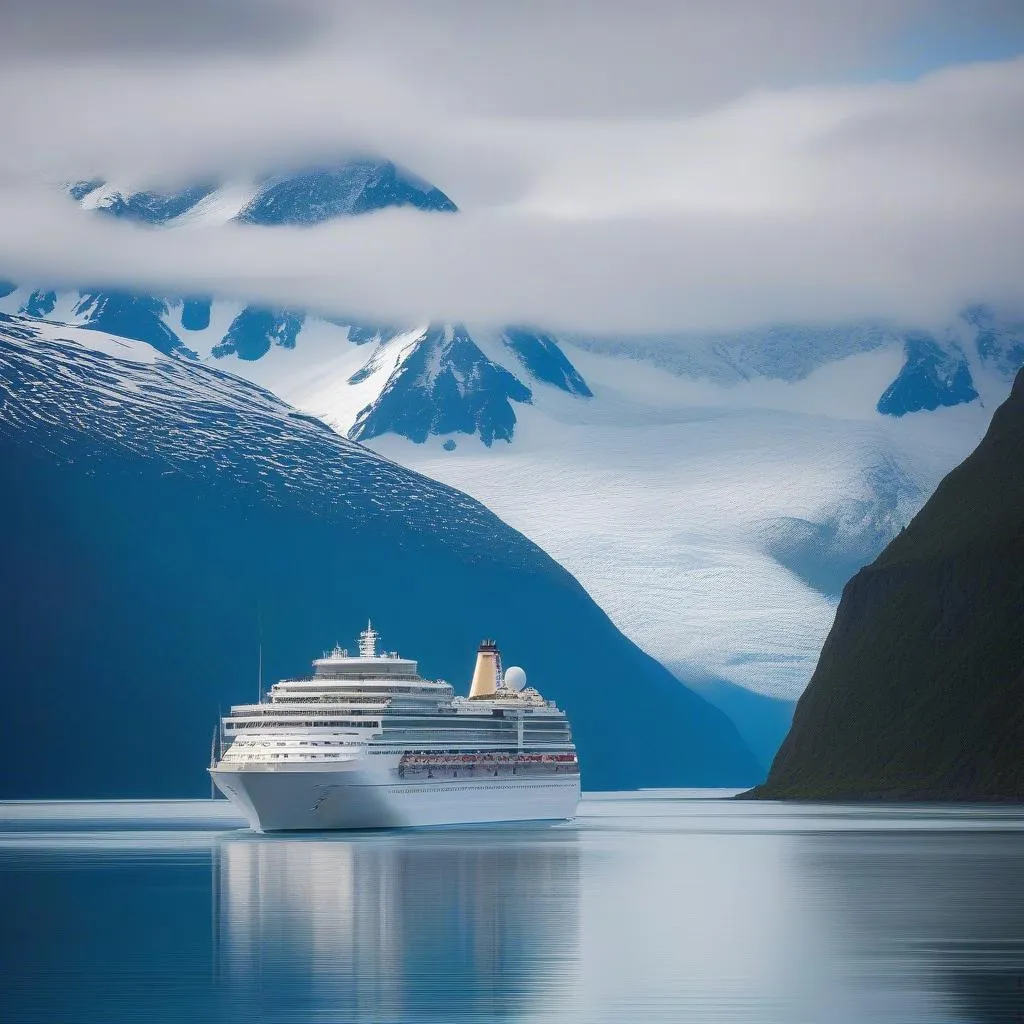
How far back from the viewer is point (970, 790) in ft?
503

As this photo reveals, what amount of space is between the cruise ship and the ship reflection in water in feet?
65.8

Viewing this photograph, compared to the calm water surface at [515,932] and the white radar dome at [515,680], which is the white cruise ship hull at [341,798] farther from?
the white radar dome at [515,680]

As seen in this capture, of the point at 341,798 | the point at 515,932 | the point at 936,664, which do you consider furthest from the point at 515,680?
the point at 515,932

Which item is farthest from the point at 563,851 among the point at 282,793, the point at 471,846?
the point at 282,793

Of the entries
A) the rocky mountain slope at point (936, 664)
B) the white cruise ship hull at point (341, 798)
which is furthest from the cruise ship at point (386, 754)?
the rocky mountain slope at point (936, 664)

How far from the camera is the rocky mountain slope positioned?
512 feet

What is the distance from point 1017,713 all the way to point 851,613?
32.3 metres

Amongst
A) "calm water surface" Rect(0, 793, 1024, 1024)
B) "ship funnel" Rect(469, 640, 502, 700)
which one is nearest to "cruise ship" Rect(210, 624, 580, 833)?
"ship funnel" Rect(469, 640, 502, 700)

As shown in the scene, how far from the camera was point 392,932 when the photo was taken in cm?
5525

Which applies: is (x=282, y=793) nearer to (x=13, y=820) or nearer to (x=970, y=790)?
(x=13, y=820)

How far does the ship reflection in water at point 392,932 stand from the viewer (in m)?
44.0

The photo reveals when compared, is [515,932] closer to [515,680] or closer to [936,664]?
[515,680]

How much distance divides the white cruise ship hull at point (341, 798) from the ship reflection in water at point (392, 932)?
61.7ft

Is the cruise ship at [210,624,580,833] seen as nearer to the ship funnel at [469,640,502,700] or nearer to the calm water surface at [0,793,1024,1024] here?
the ship funnel at [469,640,502,700]
